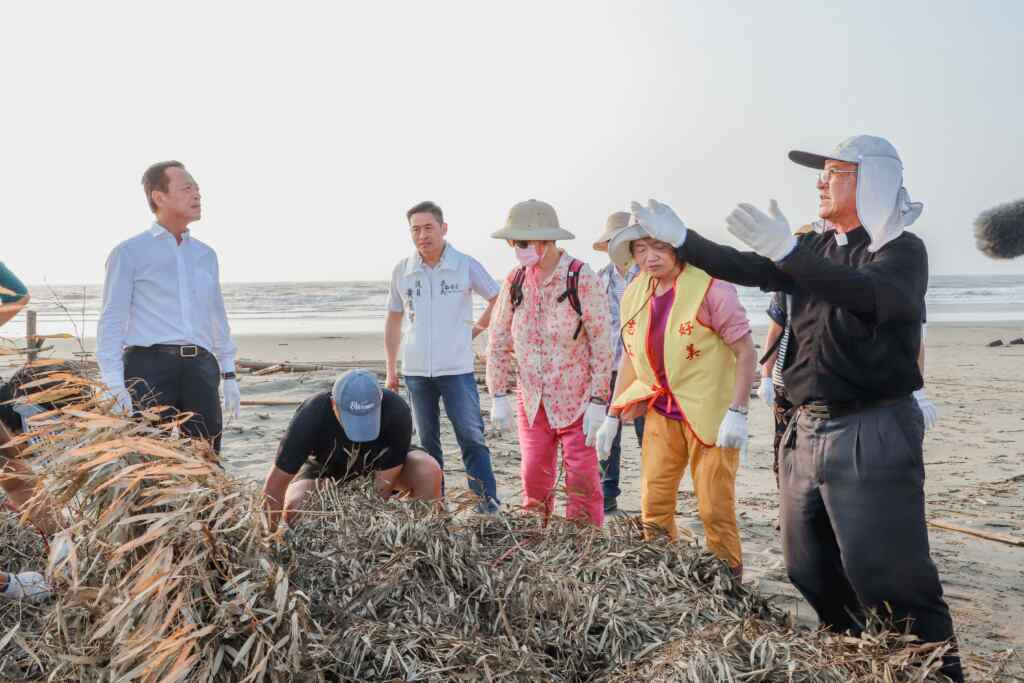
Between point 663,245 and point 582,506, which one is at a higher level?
point 663,245

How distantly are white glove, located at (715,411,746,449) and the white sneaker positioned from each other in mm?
2537

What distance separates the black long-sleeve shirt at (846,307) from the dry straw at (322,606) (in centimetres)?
76

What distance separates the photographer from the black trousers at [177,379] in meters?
4.05

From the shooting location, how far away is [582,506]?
3.91 m

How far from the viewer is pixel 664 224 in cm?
255

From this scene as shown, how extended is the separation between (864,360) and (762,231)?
1.71ft

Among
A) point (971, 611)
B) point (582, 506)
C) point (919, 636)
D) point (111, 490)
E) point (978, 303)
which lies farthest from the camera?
point (978, 303)

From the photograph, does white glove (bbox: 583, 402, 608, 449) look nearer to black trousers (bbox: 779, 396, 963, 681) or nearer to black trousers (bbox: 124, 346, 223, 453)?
black trousers (bbox: 779, 396, 963, 681)

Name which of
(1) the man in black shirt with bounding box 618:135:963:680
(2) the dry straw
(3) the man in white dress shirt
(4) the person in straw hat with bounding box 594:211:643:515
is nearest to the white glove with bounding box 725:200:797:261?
(1) the man in black shirt with bounding box 618:135:963:680

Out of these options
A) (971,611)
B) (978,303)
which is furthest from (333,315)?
(971,611)

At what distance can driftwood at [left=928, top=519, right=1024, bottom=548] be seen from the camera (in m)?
4.38

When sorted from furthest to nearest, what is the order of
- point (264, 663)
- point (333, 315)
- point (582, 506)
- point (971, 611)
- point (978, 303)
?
point (978, 303) → point (333, 315) → point (582, 506) → point (971, 611) → point (264, 663)

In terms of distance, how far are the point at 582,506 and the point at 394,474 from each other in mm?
939

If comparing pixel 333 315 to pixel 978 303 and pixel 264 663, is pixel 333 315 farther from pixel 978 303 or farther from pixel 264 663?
pixel 264 663
